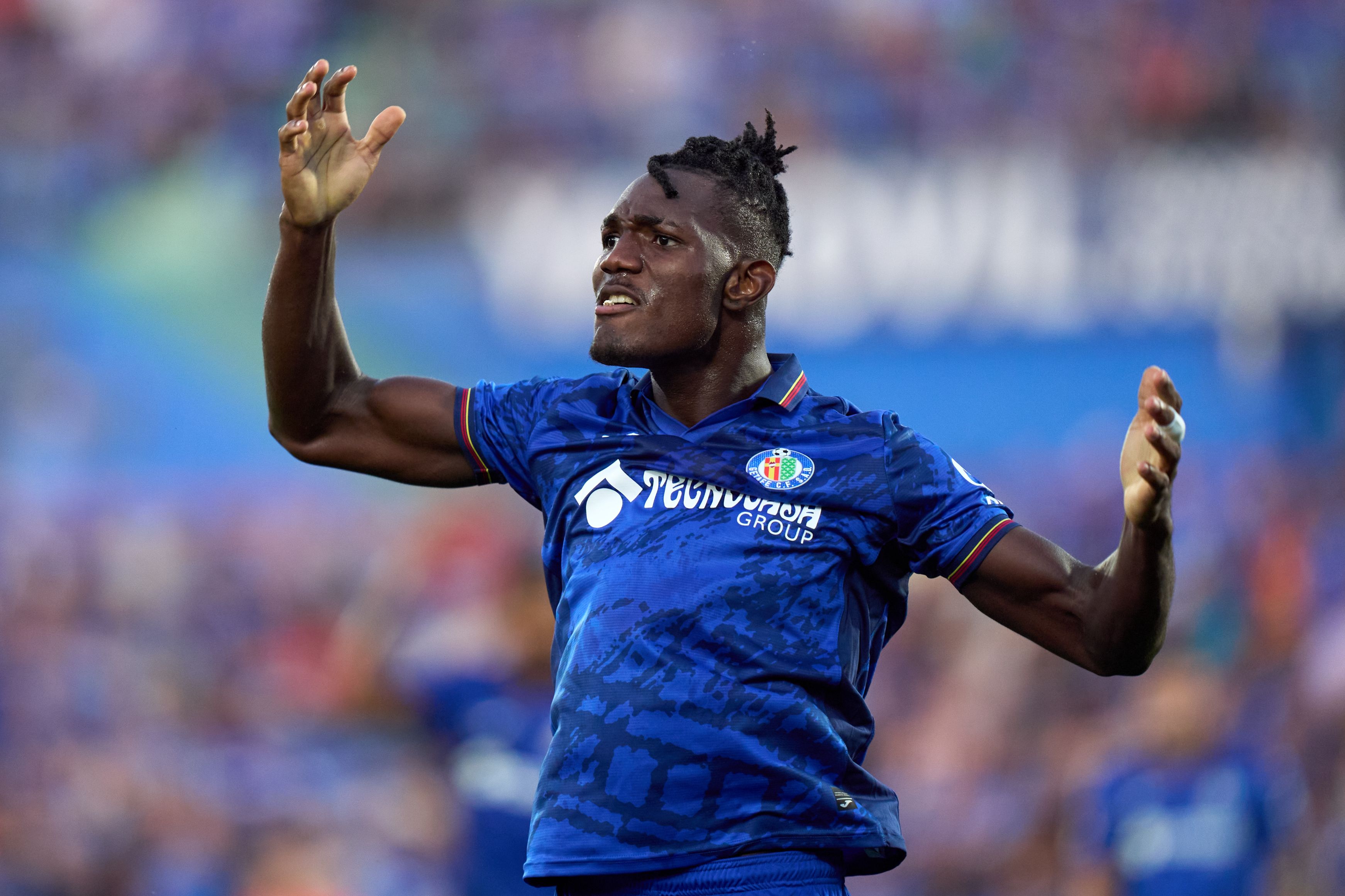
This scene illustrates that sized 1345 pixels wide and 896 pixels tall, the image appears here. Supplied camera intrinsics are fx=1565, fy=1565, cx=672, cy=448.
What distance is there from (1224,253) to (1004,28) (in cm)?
186

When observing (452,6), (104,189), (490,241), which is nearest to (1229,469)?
(490,241)

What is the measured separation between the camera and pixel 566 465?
2.89 meters

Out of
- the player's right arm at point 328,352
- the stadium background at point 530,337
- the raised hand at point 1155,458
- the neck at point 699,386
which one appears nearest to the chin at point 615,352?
the neck at point 699,386

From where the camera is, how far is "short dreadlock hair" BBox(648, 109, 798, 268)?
3.06m

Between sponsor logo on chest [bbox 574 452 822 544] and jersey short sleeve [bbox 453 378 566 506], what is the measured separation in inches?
8.0

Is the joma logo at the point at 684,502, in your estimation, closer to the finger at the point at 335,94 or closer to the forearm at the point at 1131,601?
the forearm at the point at 1131,601

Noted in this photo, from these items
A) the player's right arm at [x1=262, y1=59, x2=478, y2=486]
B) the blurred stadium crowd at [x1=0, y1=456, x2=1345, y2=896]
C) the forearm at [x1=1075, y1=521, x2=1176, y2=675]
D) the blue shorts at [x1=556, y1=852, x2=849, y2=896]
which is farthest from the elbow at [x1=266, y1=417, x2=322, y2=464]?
the blurred stadium crowd at [x1=0, y1=456, x2=1345, y2=896]

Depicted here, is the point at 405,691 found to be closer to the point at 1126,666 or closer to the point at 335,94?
the point at 335,94

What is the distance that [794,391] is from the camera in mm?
2959

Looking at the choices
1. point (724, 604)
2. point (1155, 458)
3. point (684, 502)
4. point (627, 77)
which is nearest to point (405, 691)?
point (627, 77)

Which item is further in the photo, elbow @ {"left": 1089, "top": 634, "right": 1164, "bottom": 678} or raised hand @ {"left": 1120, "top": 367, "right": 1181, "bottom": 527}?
elbow @ {"left": 1089, "top": 634, "right": 1164, "bottom": 678}

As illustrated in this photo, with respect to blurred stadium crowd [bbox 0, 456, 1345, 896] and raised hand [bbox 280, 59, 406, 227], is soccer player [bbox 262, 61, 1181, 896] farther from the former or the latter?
blurred stadium crowd [bbox 0, 456, 1345, 896]

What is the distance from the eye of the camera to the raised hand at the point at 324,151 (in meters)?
2.84

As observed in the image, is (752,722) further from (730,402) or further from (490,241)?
(490,241)
